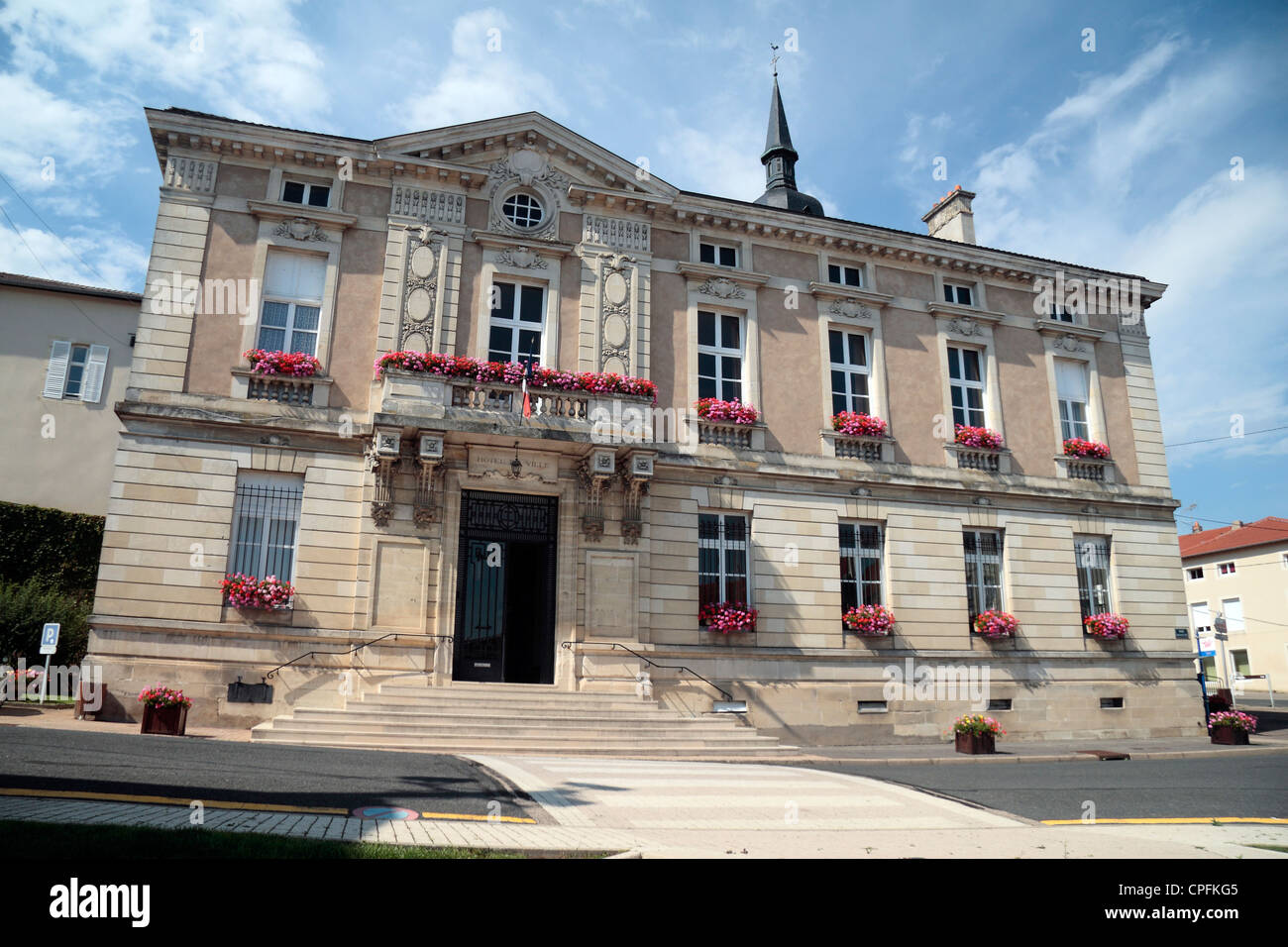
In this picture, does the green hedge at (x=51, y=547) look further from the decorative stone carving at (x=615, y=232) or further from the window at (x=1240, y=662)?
the window at (x=1240, y=662)

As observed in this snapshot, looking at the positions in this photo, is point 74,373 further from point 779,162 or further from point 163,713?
point 779,162

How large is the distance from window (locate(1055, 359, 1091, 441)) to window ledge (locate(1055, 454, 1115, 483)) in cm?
76

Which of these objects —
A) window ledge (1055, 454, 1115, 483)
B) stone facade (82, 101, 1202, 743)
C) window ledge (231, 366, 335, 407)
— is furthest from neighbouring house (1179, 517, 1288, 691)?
window ledge (231, 366, 335, 407)

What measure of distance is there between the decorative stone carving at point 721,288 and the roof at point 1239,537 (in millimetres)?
35581

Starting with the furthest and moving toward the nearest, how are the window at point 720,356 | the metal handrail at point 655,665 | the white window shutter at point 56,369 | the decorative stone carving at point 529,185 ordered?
the white window shutter at point 56,369, the window at point 720,356, the decorative stone carving at point 529,185, the metal handrail at point 655,665

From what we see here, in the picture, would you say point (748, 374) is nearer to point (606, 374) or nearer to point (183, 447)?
point (606, 374)

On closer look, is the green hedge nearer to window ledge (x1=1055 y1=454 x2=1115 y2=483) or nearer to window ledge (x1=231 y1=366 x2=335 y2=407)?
window ledge (x1=231 y1=366 x2=335 y2=407)

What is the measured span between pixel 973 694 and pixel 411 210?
16286 millimetres

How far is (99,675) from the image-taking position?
14008 mm

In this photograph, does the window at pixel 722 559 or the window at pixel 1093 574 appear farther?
the window at pixel 1093 574

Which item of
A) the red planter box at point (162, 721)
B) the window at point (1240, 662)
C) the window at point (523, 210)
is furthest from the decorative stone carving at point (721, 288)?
the window at point (1240, 662)

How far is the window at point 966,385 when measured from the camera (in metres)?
21.0

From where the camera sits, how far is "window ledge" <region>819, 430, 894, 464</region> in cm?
1923
